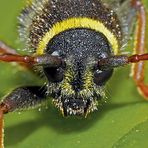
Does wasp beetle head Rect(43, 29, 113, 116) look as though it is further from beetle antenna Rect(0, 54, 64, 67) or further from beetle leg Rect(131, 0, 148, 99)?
beetle leg Rect(131, 0, 148, 99)

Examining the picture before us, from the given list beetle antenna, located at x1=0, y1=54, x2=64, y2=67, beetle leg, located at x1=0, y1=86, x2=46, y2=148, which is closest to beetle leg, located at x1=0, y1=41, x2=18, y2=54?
beetle leg, located at x1=0, y1=86, x2=46, y2=148

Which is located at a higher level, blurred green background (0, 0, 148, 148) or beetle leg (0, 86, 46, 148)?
beetle leg (0, 86, 46, 148)

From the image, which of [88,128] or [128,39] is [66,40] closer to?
[88,128]

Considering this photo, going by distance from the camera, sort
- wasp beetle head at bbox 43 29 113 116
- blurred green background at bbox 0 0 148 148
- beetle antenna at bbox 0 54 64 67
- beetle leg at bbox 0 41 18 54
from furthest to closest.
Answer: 1. beetle leg at bbox 0 41 18 54
2. blurred green background at bbox 0 0 148 148
3. wasp beetle head at bbox 43 29 113 116
4. beetle antenna at bbox 0 54 64 67

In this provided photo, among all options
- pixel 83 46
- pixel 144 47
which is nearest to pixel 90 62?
pixel 83 46

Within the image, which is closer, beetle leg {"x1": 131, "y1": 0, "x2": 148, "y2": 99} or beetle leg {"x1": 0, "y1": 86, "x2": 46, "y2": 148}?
beetle leg {"x1": 0, "y1": 86, "x2": 46, "y2": 148}

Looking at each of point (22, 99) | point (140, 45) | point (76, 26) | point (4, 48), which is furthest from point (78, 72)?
point (4, 48)
